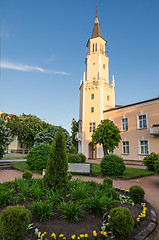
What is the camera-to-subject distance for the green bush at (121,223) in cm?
296

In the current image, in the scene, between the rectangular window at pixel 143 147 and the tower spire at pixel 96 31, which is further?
the tower spire at pixel 96 31

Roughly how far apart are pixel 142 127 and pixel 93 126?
8721 millimetres

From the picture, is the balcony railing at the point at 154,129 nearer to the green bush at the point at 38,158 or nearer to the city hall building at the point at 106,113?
the city hall building at the point at 106,113

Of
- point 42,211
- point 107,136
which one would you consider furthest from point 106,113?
point 42,211

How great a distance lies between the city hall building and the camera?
70.0ft

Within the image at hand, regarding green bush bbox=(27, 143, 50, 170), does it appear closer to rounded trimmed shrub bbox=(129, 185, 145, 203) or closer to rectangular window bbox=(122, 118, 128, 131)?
rounded trimmed shrub bbox=(129, 185, 145, 203)

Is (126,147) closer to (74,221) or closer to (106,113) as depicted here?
(106,113)

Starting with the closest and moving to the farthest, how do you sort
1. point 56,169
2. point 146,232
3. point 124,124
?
point 146,232
point 56,169
point 124,124

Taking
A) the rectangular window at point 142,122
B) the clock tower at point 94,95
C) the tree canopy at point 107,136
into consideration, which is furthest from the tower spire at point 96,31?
the tree canopy at point 107,136

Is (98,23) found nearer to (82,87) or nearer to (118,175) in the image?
(82,87)

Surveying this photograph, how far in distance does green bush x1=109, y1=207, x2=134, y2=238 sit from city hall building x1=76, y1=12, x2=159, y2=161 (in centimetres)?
1910

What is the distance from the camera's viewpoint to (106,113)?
89.2ft

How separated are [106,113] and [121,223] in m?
24.8

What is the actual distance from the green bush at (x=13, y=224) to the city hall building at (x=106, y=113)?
20440mm
